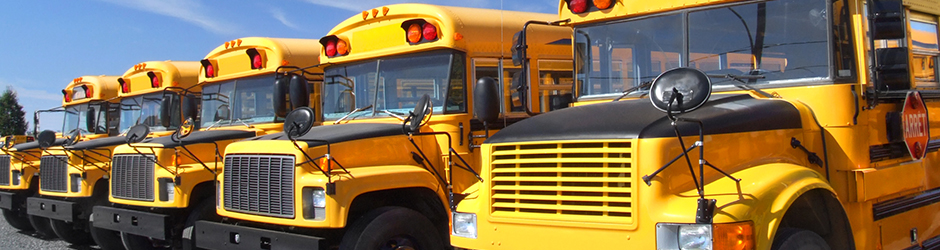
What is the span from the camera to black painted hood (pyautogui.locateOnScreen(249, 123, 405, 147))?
17.0 ft

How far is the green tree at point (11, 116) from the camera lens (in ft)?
Result: 90.1

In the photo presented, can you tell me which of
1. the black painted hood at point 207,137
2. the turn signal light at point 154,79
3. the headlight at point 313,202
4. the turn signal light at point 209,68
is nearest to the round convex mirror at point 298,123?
the headlight at point 313,202

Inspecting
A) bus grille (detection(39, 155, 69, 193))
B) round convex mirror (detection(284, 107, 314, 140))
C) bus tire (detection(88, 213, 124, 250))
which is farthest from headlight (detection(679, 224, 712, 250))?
bus grille (detection(39, 155, 69, 193))

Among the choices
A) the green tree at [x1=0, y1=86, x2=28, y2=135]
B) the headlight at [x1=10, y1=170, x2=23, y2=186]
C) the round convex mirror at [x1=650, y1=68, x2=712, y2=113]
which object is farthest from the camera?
the green tree at [x1=0, y1=86, x2=28, y2=135]

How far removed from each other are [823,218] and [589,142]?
4.50ft

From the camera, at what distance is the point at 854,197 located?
4.18 m

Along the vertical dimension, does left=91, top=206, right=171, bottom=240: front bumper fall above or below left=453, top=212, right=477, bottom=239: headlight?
below

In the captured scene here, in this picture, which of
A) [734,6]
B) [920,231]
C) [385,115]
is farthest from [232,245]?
[920,231]

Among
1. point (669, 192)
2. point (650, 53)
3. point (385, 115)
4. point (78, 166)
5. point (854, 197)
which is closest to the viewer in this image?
point (669, 192)

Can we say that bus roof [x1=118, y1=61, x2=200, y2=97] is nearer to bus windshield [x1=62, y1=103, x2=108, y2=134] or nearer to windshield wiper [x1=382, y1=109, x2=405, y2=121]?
bus windshield [x1=62, y1=103, x2=108, y2=134]

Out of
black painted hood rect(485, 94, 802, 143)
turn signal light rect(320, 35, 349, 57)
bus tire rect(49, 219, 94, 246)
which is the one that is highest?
turn signal light rect(320, 35, 349, 57)

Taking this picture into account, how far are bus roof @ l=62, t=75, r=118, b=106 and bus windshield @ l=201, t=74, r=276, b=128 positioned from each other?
4262mm

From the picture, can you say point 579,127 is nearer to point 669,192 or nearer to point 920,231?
point 669,192

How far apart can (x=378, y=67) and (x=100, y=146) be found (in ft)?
14.2
